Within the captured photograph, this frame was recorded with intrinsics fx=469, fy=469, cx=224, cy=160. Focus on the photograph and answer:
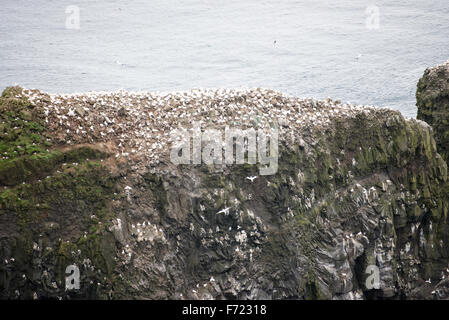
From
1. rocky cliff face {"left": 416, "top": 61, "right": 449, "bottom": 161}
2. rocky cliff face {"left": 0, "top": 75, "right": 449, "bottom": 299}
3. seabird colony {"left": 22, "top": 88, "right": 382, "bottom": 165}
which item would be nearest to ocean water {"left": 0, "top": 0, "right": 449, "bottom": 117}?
rocky cliff face {"left": 416, "top": 61, "right": 449, "bottom": 161}

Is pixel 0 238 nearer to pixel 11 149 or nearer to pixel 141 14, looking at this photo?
pixel 11 149

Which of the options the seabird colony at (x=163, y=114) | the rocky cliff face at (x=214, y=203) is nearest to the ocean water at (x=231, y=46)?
the rocky cliff face at (x=214, y=203)

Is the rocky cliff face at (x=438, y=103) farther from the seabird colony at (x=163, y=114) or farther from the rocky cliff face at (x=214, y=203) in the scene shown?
the seabird colony at (x=163, y=114)

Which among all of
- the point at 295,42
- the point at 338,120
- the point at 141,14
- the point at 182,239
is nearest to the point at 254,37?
the point at 295,42

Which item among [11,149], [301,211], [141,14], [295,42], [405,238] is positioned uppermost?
[141,14]

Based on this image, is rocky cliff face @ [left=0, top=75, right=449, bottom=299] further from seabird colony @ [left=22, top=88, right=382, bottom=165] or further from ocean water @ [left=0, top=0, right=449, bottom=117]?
ocean water @ [left=0, top=0, right=449, bottom=117]

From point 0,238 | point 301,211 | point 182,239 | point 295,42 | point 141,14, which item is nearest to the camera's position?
point 0,238

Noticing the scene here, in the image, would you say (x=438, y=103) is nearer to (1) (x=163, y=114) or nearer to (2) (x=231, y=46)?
(1) (x=163, y=114)
